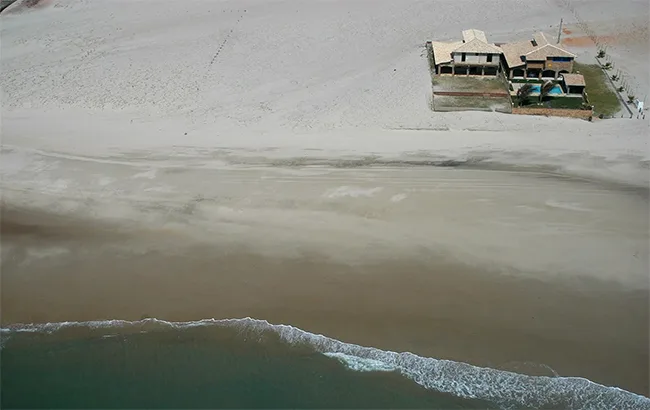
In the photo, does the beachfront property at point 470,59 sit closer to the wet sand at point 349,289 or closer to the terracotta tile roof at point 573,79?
Result: the terracotta tile roof at point 573,79

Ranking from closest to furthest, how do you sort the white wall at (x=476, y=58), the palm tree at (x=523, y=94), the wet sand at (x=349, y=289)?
the wet sand at (x=349, y=289) < the palm tree at (x=523, y=94) < the white wall at (x=476, y=58)

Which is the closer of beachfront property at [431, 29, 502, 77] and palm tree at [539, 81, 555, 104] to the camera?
palm tree at [539, 81, 555, 104]

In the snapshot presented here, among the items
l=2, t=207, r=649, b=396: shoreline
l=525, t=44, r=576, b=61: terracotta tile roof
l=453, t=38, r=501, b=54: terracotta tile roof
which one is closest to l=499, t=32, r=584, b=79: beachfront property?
l=525, t=44, r=576, b=61: terracotta tile roof

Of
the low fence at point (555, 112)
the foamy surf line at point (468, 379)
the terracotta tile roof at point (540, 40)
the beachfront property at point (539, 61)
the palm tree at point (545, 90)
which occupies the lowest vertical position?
the foamy surf line at point (468, 379)

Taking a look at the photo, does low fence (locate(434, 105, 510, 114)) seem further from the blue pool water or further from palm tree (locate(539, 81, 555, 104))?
the blue pool water

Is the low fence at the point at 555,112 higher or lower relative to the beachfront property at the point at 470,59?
lower

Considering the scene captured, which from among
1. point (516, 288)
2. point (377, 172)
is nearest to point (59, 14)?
point (377, 172)

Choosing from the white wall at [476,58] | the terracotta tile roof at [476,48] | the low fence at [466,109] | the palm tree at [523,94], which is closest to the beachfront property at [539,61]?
the white wall at [476,58]

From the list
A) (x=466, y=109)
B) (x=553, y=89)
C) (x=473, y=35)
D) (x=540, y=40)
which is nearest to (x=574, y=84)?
(x=553, y=89)
